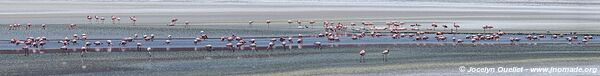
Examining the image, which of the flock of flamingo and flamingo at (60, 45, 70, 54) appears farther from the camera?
the flock of flamingo

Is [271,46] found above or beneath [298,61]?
above

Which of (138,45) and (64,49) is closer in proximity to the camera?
(64,49)

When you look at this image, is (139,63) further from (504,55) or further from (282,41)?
(504,55)

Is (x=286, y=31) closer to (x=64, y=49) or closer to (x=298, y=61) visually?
(x=64, y=49)

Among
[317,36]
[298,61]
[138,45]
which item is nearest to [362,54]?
[298,61]

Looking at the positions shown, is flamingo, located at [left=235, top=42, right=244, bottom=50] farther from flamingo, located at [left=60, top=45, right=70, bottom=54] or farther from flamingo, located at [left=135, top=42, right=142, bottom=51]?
flamingo, located at [left=60, top=45, right=70, bottom=54]

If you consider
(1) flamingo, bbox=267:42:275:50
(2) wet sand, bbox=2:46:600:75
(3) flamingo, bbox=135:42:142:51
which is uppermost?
(3) flamingo, bbox=135:42:142:51

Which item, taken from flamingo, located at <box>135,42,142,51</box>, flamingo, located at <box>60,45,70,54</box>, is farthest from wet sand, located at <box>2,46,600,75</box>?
flamingo, located at <box>135,42,142,51</box>

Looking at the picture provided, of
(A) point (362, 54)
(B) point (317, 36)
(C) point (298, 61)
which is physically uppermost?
(B) point (317, 36)

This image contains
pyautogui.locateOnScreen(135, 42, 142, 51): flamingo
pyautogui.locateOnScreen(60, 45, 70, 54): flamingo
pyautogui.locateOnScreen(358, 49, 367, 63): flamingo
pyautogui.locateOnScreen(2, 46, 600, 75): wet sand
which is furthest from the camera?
pyautogui.locateOnScreen(135, 42, 142, 51): flamingo

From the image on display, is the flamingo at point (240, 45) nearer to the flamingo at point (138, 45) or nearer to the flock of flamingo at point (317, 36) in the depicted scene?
the flock of flamingo at point (317, 36)

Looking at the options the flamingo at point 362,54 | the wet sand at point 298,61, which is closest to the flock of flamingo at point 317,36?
the flamingo at point 362,54

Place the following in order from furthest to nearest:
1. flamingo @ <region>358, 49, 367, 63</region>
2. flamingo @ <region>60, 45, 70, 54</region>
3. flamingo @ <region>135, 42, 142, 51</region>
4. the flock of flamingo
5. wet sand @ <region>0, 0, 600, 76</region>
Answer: the flock of flamingo < flamingo @ <region>135, 42, 142, 51</region> < flamingo @ <region>60, 45, 70, 54</region> < flamingo @ <region>358, 49, 367, 63</region> < wet sand @ <region>0, 0, 600, 76</region>

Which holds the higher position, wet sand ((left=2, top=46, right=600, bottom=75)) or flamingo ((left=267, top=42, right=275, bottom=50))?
flamingo ((left=267, top=42, right=275, bottom=50))
